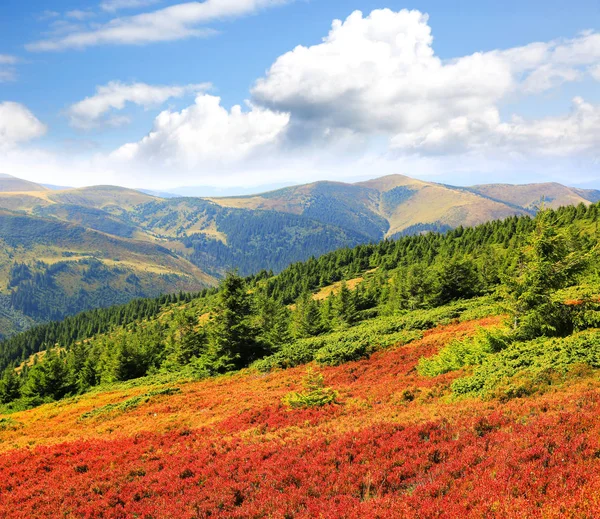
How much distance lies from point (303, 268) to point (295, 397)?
153444 millimetres

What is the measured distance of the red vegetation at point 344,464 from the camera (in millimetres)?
8516

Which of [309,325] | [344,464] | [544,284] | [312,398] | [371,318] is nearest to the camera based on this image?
[344,464]

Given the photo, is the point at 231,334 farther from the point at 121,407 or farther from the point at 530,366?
the point at 530,366

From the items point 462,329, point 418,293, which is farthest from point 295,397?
point 418,293

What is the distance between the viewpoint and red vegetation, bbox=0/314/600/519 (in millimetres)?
8516

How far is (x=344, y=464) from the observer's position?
11.5m

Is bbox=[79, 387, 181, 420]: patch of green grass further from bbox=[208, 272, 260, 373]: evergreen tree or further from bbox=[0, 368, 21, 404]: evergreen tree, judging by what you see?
bbox=[0, 368, 21, 404]: evergreen tree

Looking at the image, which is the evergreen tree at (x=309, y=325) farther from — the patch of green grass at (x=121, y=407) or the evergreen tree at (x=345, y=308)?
the patch of green grass at (x=121, y=407)

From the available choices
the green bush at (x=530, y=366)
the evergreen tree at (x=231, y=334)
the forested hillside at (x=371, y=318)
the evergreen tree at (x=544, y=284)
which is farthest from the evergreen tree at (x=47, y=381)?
the evergreen tree at (x=544, y=284)

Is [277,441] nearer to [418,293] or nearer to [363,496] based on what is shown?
[363,496]

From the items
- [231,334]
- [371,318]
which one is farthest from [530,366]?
[371,318]

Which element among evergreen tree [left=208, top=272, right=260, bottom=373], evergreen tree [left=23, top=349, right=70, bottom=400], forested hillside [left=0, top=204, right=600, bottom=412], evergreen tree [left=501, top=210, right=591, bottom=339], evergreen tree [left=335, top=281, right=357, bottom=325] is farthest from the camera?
evergreen tree [left=335, top=281, right=357, bottom=325]

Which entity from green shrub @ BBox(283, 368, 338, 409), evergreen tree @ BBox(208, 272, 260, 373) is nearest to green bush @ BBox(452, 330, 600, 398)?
green shrub @ BBox(283, 368, 338, 409)

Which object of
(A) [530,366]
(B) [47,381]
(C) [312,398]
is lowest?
(B) [47,381]
